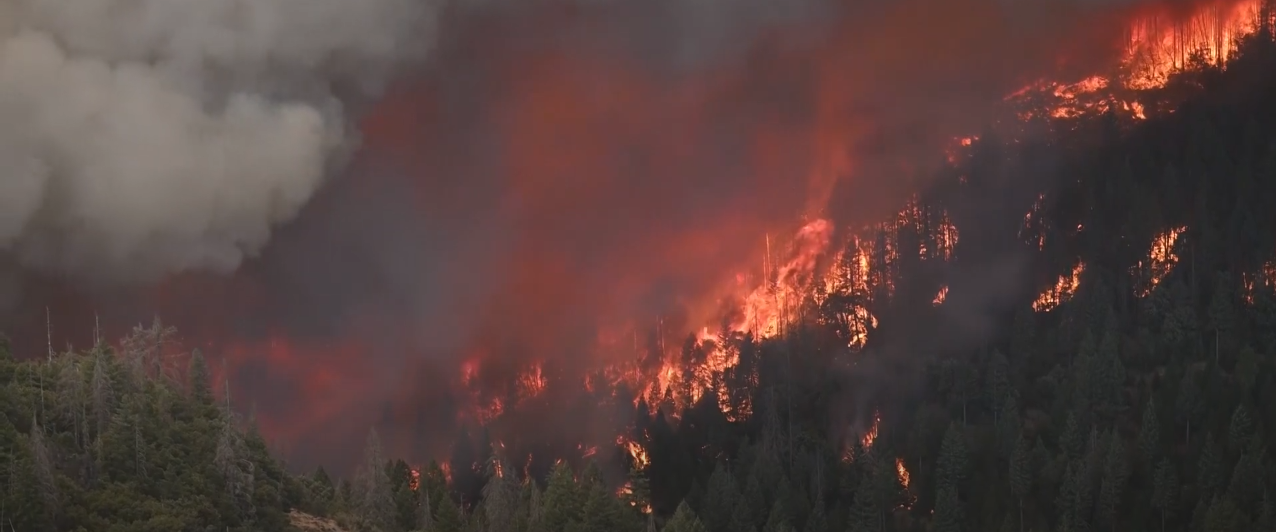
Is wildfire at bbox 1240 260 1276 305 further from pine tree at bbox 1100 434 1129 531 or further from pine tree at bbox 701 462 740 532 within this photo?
pine tree at bbox 701 462 740 532

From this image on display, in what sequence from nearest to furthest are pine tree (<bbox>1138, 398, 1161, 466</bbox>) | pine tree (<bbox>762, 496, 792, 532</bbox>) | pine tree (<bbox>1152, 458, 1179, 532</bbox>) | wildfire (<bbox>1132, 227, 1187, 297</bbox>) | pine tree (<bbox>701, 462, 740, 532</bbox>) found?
pine tree (<bbox>1152, 458, 1179, 532</bbox>) → pine tree (<bbox>1138, 398, 1161, 466</bbox>) → pine tree (<bbox>762, 496, 792, 532</bbox>) → pine tree (<bbox>701, 462, 740, 532</bbox>) → wildfire (<bbox>1132, 227, 1187, 297</bbox>)

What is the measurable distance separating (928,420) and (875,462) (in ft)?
29.7

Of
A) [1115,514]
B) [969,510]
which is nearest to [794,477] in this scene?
[969,510]

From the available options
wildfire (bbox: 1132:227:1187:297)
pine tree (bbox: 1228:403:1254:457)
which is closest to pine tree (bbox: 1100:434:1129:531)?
pine tree (bbox: 1228:403:1254:457)

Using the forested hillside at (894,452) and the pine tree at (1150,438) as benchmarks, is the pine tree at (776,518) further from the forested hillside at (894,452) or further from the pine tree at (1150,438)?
the pine tree at (1150,438)

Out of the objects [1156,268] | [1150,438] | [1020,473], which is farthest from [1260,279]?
[1020,473]

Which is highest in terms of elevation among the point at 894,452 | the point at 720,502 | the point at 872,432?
the point at 872,432

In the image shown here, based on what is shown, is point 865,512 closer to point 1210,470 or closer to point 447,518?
point 1210,470

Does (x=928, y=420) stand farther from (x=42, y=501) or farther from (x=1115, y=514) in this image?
(x=42, y=501)

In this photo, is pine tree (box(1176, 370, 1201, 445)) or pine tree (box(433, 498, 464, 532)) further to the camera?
pine tree (box(1176, 370, 1201, 445))

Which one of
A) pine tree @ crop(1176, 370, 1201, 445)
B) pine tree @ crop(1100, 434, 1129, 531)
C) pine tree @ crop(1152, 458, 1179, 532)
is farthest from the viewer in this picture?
pine tree @ crop(1176, 370, 1201, 445)

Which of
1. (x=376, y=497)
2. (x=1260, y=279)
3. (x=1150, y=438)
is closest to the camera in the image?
(x=376, y=497)

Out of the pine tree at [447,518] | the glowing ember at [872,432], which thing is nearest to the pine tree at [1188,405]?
the glowing ember at [872,432]

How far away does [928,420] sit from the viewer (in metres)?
180
